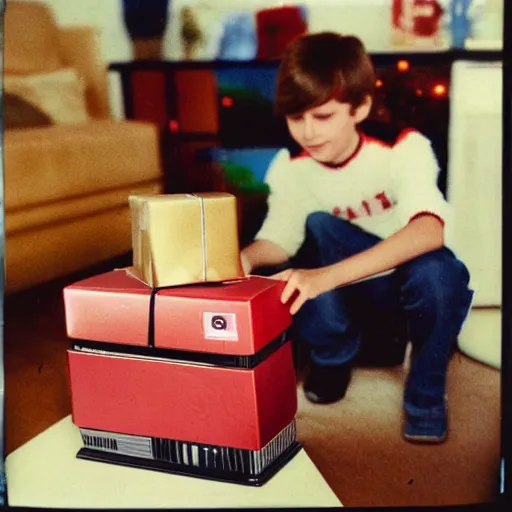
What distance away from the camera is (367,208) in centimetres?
135

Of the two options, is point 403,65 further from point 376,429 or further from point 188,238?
point 376,429

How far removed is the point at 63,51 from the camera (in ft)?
4.44

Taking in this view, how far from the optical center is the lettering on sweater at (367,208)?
135 cm

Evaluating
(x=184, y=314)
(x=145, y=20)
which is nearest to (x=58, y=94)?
(x=145, y=20)

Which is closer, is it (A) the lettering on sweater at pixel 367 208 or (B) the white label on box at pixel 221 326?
(B) the white label on box at pixel 221 326

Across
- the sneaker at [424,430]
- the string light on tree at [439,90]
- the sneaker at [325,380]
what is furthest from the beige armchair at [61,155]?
the sneaker at [424,430]

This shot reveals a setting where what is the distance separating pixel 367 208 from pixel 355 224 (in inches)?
1.6

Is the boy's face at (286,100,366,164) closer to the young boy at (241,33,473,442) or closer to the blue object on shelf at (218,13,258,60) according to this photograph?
the young boy at (241,33,473,442)

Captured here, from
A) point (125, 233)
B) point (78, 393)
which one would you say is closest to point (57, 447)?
point (78, 393)

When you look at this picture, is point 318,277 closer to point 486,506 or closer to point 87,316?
point 87,316

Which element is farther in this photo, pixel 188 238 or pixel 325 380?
pixel 325 380

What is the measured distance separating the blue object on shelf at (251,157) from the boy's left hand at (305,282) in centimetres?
21

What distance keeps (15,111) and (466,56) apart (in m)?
0.92

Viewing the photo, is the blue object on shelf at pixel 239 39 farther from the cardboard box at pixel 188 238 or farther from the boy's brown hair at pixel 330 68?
the cardboard box at pixel 188 238
